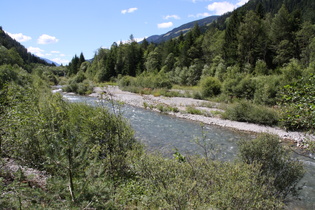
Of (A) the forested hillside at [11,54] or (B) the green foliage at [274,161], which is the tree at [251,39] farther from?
(A) the forested hillside at [11,54]

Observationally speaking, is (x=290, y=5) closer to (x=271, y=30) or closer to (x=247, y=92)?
(x=271, y=30)

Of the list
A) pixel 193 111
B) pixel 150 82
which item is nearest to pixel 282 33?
pixel 150 82

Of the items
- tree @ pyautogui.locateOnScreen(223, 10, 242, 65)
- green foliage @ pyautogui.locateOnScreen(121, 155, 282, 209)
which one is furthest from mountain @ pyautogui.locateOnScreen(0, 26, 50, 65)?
green foliage @ pyautogui.locateOnScreen(121, 155, 282, 209)

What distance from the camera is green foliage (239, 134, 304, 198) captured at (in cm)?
660

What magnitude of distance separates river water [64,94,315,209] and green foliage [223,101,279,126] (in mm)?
2825

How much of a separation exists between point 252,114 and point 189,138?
24.6ft

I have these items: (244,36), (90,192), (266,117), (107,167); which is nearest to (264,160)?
(107,167)

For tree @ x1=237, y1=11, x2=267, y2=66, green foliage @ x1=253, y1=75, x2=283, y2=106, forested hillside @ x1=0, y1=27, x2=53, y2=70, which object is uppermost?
forested hillside @ x1=0, y1=27, x2=53, y2=70

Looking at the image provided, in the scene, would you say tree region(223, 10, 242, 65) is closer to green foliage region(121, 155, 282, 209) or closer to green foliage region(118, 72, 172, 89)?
green foliage region(118, 72, 172, 89)

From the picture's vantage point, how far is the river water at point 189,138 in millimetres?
8789

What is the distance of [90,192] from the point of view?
4078 mm

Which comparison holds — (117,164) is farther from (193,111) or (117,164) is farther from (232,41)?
(232,41)

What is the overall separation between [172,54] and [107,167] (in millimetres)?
54031

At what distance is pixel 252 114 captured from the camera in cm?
1897
